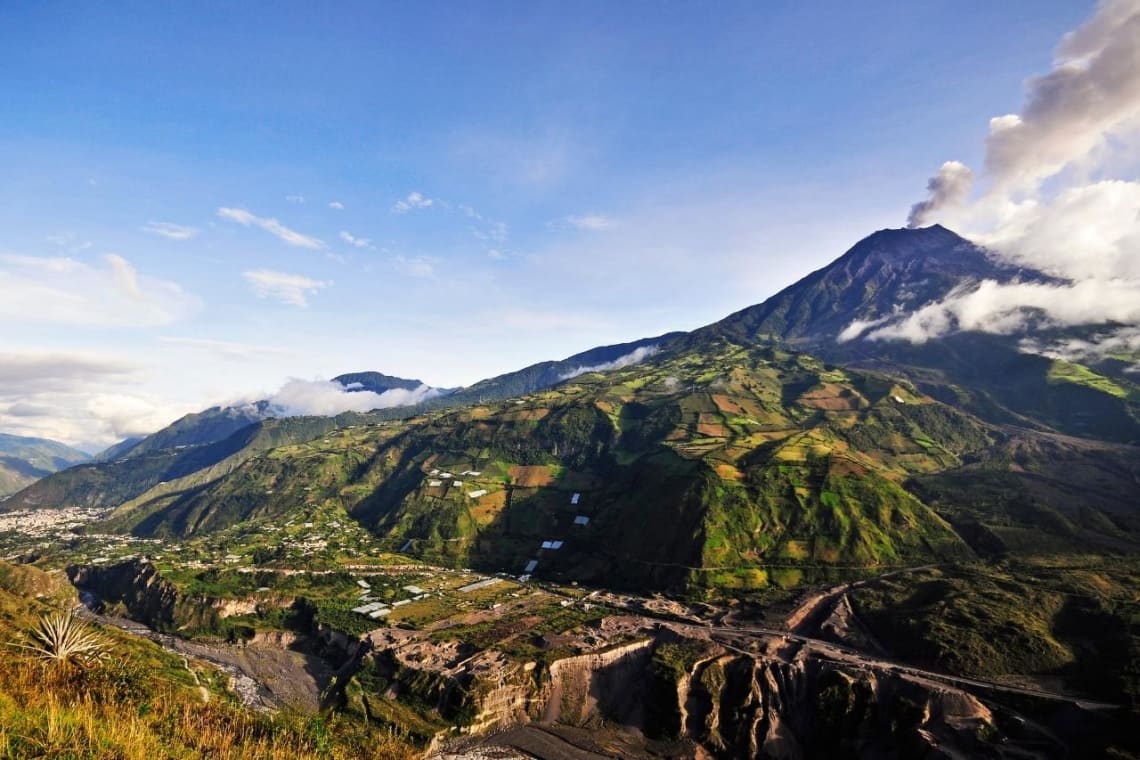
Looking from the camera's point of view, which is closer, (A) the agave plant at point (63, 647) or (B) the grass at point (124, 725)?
(B) the grass at point (124, 725)

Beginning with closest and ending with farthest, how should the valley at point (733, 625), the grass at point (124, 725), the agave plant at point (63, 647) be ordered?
the grass at point (124, 725) < the agave plant at point (63, 647) < the valley at point (733, 625)

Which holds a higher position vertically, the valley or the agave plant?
the agave plant

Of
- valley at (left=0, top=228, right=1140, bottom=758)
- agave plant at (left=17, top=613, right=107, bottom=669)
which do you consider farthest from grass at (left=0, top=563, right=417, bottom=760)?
valley at (left=0, top=228, right=1140, bottom=758)

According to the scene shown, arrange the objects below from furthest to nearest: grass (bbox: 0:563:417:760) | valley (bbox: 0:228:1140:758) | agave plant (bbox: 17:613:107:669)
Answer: valley (bbox: 0:228:1140:758) < agave plant (bbox: 17:613:107:669) < grass (bbox: 0:563:417:760)

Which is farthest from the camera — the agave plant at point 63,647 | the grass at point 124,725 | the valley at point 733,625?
the valley at point 733,625

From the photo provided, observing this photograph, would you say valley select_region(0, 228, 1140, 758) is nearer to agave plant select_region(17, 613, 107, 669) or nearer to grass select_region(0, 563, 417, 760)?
agave plant select_region(17, 613, 107, 669)

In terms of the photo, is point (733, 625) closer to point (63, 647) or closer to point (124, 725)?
point (63, 647)

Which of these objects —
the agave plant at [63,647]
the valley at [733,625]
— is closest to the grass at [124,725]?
the agave plant at [63,647]

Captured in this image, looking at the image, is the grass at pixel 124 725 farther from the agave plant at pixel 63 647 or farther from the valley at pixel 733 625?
the valley at pixel 733 625

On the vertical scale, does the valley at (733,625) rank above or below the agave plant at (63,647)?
below

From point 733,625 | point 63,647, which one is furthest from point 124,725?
point 733,625

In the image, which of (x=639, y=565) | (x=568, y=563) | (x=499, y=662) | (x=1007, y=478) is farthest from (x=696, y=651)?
(x=1007, y=478)
